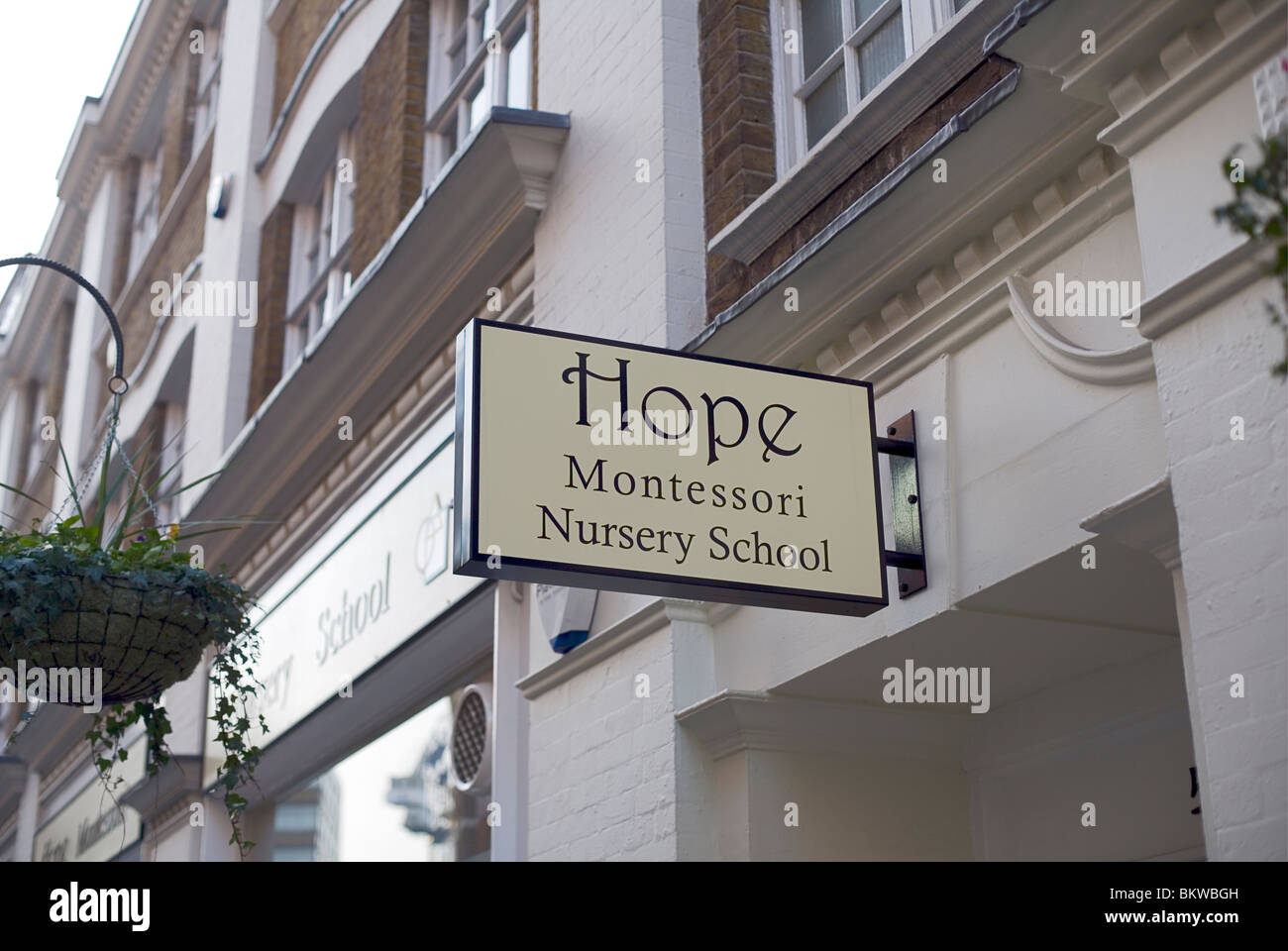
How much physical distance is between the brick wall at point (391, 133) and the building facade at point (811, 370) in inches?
1.6

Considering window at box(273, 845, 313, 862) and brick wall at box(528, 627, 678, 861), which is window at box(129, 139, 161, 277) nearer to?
window at box(273, 845, 313, 862)

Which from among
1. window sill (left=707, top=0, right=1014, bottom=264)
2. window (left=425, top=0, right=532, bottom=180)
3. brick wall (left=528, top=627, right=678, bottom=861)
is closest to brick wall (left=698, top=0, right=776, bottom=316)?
window sill (left=707, top=0, right=1014, bottom=264)

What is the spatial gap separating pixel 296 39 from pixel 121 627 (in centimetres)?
905

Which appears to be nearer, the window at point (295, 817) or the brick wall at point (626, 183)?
the brick wall at point (626, 183)

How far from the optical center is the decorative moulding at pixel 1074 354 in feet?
14.9

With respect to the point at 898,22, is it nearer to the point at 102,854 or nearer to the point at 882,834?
the point at 882,834

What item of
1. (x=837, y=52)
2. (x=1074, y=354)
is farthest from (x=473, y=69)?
(x=1074, y=354)

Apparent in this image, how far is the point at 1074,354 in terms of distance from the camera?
478cm

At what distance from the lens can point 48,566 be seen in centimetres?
588

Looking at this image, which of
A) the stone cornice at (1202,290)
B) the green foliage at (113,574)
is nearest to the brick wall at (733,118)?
the green foliage at (113,574)

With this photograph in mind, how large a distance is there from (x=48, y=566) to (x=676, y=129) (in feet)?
10.8

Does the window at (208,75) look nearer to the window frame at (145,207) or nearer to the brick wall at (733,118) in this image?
the window frame at (145,207)

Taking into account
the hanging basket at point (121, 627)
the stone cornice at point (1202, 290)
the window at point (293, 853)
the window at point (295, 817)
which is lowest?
the window at point (293, 853)
